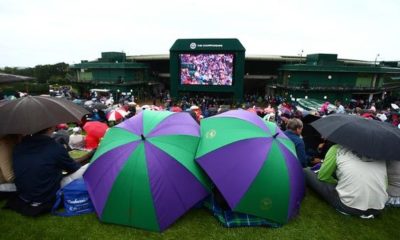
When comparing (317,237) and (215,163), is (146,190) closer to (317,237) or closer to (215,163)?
(215,163)

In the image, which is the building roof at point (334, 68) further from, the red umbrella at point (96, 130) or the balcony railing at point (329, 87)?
the red umbrella at point (96, 130)

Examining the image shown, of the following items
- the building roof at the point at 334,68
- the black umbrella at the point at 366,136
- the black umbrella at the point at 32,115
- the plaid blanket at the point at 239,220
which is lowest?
the plaid blanket at the point at 239,220

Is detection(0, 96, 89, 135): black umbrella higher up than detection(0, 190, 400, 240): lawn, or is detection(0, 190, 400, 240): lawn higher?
detection(0, 96, 89, 135): black umbrella

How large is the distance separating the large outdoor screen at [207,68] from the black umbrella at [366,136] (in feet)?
94.6

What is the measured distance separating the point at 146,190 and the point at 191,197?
630 millimetres

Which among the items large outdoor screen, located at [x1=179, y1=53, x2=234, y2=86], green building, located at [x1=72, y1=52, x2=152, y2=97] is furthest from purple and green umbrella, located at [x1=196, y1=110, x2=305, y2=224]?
green building, located at [x1=72, y1=52, x2=152, y2=97]

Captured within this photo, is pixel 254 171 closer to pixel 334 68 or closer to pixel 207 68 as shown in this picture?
pixel 207 68

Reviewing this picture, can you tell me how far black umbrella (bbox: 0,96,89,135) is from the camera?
128 inches

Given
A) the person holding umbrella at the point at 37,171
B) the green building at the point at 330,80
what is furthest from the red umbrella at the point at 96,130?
the green building at the point at 330,80

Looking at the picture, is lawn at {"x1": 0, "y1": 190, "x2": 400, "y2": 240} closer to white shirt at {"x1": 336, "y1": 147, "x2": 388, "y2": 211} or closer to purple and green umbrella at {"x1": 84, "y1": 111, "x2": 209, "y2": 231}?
purple and green umbrella at {"x1": 84, "y1": 111, "x2": 209, "y2": 231}

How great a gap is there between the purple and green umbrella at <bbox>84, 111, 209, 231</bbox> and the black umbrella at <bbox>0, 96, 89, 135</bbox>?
0.77 meters

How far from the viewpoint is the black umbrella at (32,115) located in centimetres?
326

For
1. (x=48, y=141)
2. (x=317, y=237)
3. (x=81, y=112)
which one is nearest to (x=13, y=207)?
(x=48, y=141)

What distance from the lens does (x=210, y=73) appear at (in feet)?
107
